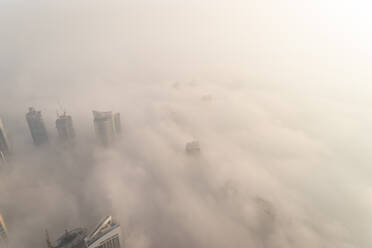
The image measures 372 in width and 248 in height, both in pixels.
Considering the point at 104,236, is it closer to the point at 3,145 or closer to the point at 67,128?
the point at 67,128

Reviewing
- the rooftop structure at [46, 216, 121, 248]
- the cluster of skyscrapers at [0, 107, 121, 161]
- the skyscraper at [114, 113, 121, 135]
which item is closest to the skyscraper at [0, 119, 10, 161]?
the cluster of skyscrapers at [0, 107, 121, 161]

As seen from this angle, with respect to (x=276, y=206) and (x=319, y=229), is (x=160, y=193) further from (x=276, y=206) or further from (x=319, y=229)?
(x=319, y=229)

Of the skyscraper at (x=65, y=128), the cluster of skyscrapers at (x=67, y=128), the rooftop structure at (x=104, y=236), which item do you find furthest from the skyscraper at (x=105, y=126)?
the rooftop structure at (x=104, y=236)

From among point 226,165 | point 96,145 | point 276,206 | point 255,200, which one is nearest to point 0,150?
point 96,145

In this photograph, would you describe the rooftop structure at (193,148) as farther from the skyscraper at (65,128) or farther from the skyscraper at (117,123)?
the skyscraper at (65,128)

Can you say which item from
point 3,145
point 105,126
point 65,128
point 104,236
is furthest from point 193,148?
point 3,145

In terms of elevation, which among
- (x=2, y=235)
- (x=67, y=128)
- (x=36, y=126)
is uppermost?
(x=36, y=126)

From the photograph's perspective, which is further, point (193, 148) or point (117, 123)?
point (117, 123)
